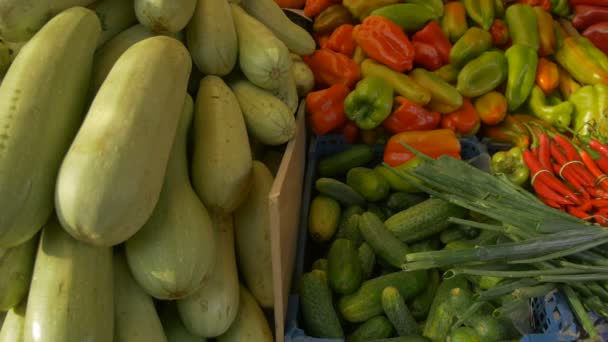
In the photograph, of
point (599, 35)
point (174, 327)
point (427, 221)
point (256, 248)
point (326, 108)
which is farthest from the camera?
point (599, 35)

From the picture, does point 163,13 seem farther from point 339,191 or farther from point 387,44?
point 387,44

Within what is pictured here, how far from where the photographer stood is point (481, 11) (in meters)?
2.03

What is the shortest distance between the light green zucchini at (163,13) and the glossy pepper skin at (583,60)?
1.62 metres

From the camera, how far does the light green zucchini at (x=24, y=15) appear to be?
88 centimetres

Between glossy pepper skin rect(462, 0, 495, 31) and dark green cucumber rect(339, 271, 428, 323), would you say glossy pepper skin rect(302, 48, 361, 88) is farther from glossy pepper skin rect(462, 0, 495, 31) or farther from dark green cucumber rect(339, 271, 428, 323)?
dark green cucumber rect(339, 271, 428, 323)

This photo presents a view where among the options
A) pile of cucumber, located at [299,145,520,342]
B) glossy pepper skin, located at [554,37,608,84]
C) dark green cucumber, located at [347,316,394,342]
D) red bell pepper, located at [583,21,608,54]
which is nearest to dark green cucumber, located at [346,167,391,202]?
pile of cucumber, located at [299,145,520,342]

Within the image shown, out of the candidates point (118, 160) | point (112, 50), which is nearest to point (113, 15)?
point (112, 50)

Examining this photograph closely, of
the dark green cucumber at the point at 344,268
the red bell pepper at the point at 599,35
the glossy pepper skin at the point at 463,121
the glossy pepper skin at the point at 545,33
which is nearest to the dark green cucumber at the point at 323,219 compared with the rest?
the dark green cucumber at the point at 344,268

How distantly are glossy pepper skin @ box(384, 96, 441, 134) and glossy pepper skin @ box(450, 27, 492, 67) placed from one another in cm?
30

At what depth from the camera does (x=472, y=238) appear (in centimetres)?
138

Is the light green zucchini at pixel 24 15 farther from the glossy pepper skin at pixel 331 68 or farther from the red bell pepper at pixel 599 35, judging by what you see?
the red bell pepper at pixel 599 35

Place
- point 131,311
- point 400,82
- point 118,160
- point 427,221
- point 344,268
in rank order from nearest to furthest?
point 118,160, point 131,311, point 344,268, point 427,221, point 400,82

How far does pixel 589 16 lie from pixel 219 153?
6.80 feet

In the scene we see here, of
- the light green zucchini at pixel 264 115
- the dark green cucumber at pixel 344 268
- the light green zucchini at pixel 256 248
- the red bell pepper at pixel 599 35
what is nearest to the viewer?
the light green zucchini at pixel 256 248
